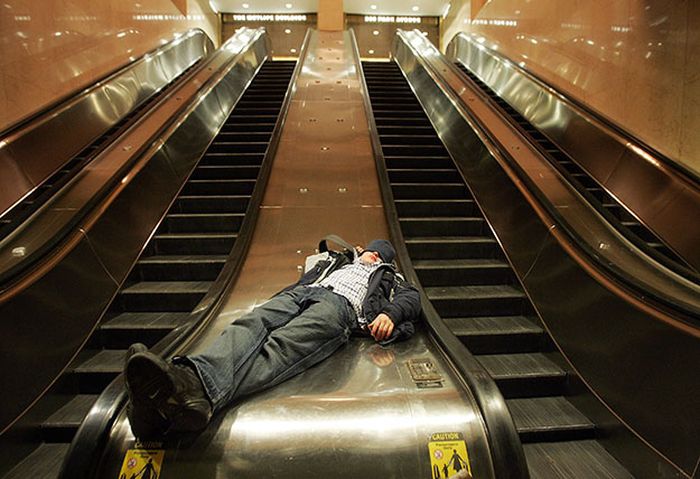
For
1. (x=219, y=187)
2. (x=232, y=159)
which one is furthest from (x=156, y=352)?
(x=232, y=159)

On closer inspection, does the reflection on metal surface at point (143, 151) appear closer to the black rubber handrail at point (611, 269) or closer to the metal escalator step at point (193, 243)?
the metal escalator step at point (193, 243)

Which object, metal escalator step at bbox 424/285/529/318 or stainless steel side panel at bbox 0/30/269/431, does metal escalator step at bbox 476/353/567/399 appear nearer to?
metal escalator step at bbox 424/285/529/318

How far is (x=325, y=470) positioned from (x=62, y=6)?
678 cm

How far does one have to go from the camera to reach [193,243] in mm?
4074

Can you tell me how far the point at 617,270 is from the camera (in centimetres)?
246

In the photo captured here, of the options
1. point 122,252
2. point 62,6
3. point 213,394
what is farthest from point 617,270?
point 62,6

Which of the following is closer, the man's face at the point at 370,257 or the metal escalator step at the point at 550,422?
the metal escalator step at the point at 550,422

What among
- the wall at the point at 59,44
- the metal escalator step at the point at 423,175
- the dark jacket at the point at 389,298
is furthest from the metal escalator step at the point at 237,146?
the dark jacket at the point at 389,298

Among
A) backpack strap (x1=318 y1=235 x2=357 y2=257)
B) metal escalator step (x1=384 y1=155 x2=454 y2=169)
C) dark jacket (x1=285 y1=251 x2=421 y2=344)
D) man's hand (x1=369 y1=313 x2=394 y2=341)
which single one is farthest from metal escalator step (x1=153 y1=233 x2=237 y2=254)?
metal escalator step (x1=384 y1=155 x2=454 y2=169)

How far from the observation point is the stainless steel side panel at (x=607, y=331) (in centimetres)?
201

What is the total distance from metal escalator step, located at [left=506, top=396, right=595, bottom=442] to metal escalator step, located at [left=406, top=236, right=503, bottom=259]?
1591mm

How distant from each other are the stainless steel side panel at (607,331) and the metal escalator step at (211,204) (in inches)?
98.5

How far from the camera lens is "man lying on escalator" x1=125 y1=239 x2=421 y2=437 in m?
1.62

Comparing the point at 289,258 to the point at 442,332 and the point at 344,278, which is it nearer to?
the point at 344,278
